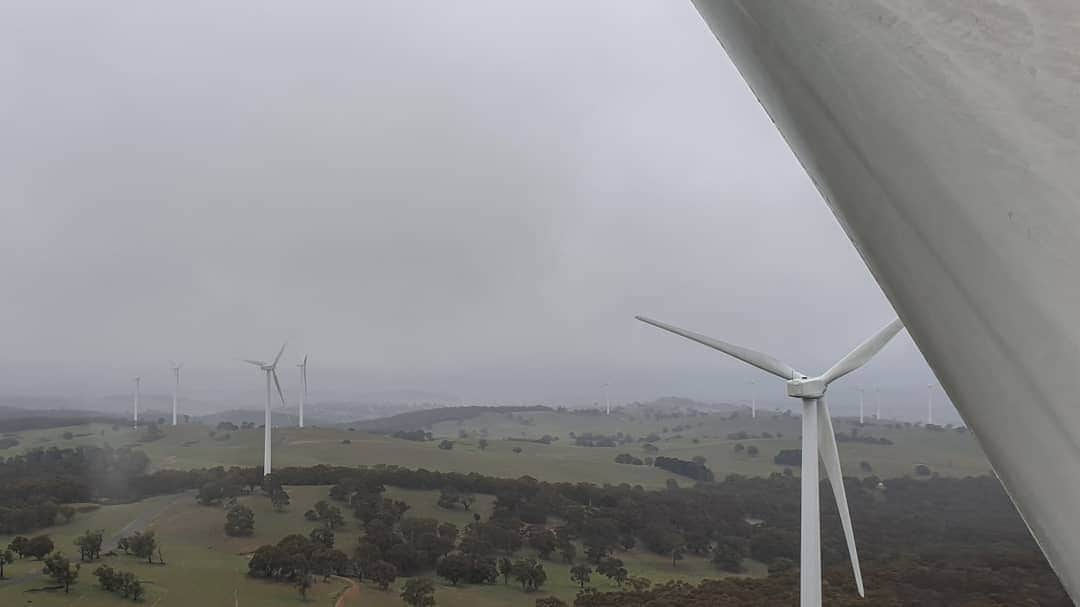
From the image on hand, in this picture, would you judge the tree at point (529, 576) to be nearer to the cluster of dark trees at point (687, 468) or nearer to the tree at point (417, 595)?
the tree at point (417, 595)

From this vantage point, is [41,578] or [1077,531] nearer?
[1077,531]

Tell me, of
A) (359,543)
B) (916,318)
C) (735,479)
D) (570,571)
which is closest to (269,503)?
(359,543)

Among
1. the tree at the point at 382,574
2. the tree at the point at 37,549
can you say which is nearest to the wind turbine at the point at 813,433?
the tree at the point at 382,574

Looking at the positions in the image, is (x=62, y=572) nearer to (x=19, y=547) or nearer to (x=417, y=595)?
(x=19, y=547)

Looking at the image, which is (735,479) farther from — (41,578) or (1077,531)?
(1077,531)

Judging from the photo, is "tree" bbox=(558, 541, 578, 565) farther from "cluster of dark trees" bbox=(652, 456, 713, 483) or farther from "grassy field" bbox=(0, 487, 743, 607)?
"cluster of dark trees" bbox=(652, 456, 713, 483)

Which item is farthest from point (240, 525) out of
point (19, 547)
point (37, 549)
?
point (19, 547)
